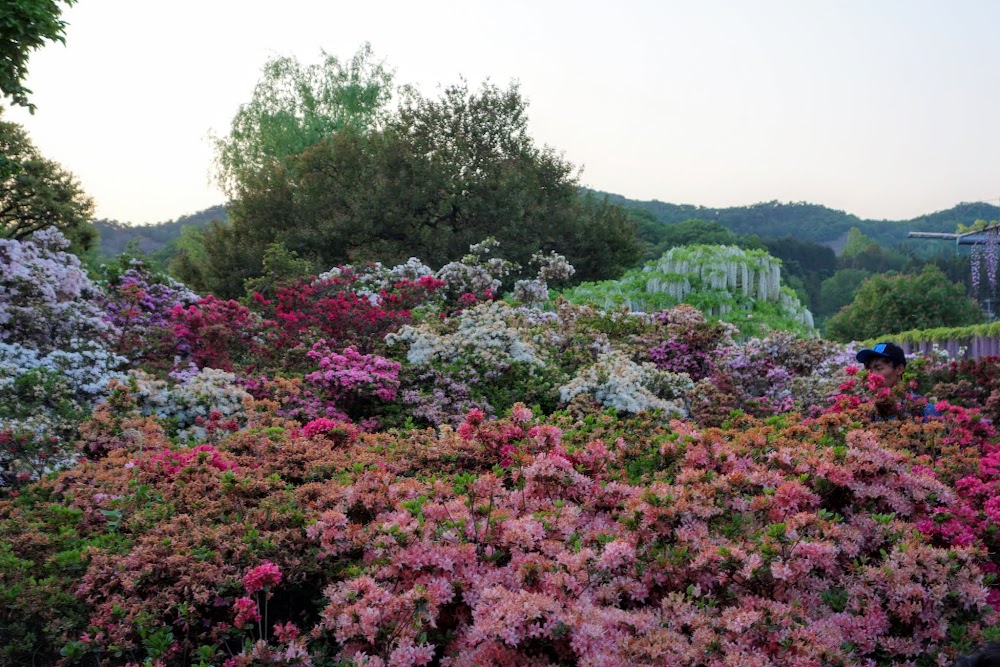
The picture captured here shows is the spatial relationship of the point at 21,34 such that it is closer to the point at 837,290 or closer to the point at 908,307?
the point at 908,307

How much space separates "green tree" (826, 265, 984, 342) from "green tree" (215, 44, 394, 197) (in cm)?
3440

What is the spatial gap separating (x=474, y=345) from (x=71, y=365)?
4.27 m

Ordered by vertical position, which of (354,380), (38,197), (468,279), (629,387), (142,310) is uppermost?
(38,197)

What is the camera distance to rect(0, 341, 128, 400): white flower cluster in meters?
7.15

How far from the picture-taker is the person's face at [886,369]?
246 inches

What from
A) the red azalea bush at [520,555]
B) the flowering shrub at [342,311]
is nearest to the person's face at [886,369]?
the red azalea bush at [520,555]

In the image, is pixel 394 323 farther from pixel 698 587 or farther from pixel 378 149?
pixel 378 149

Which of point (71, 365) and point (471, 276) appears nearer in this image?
point (71, 365)

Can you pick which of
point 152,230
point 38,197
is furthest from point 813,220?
point 38,197

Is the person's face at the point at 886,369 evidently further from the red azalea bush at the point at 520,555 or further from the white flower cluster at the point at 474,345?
the white flower cluster at the point at 474,345

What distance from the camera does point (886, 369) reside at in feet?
21.5

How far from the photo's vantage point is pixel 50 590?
345 centimetres

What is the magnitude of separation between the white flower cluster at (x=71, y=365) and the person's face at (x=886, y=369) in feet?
22.9

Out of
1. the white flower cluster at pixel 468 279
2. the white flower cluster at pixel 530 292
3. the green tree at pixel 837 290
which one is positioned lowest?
the green tree at pixel 837 290
